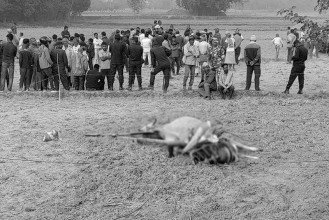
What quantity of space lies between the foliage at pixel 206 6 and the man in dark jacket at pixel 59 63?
218 ft

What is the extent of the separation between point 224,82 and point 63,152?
18.7 ft

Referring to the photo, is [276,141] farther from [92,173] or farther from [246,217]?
[92,173]

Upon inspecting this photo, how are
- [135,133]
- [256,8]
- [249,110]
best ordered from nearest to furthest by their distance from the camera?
[135,133] → [249,110] → [256,8]

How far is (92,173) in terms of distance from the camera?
12.1 m

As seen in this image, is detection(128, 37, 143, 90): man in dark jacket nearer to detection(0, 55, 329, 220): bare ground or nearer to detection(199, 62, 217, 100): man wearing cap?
detection(0, 55, 329, 220): bare ground

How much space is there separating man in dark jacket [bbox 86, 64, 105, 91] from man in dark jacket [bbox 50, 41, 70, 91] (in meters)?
0.67

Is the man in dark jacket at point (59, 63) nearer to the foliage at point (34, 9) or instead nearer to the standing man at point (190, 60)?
the standing man at point (190, 60)

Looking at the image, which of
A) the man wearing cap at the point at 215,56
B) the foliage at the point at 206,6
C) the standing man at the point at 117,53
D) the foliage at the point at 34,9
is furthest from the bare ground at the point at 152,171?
the foliage at the point at 206,6

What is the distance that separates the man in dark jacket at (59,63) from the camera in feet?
56.3

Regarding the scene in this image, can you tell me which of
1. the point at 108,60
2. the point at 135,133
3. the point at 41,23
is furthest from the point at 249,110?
the point at 41,23

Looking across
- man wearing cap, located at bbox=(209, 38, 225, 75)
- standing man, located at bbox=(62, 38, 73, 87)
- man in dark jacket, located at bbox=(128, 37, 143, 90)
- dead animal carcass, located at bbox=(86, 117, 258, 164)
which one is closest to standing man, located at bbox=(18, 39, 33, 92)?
standing man, located at bbox=(62, 38, 73, 87)

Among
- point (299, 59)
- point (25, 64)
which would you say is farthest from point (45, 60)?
point (299, 59)

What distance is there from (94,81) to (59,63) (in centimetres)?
117

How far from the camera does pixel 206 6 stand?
84375 mm
